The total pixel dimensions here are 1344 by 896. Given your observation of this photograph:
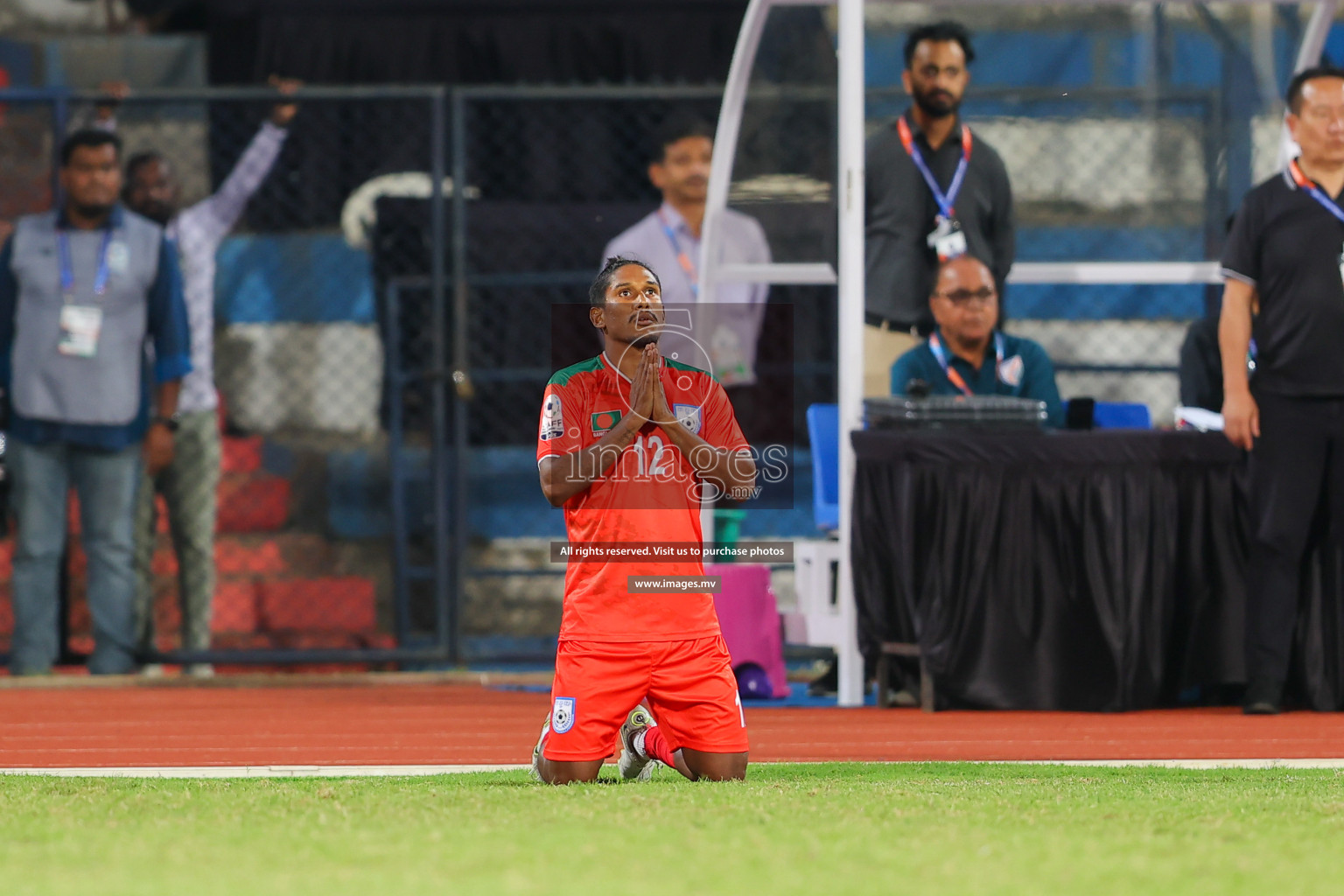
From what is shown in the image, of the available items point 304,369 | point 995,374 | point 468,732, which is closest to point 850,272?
point 995,374

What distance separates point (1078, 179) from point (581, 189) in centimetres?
279

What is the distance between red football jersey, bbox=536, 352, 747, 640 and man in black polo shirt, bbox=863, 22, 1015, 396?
11.3ft

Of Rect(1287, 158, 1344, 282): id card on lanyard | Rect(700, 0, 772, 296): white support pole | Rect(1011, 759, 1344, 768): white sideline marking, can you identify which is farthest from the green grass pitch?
Rect(700, 0, 772, 296): white support pole

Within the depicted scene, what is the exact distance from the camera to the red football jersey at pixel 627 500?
4730mm

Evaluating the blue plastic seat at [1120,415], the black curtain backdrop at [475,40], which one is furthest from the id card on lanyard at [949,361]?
the black curtain backdrop at [475,40]

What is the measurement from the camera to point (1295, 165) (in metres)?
7.09

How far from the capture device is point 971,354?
7.72 m

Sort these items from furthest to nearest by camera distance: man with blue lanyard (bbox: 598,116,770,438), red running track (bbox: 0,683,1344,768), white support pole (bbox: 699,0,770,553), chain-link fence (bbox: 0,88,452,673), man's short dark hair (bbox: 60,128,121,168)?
chain-link fence (bbox: 0,88,452,673) → man's short dark hair (bbox: 60,128,121,168) → man with blue lanyard (bbox: 598,116,770,438) → white support pole (bbox: 699,0,770,553) → red running track (bbox: 0,683,1344,768)

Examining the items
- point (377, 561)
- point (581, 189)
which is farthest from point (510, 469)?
point (581, 189)

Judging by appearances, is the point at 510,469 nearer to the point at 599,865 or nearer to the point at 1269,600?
Answer: the point at 1269,600

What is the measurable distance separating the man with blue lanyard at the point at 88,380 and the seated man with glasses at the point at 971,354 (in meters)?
3.39

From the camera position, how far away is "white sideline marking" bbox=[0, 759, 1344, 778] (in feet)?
17.0

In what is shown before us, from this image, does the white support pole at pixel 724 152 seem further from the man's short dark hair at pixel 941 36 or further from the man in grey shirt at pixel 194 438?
the man in grey shirt at pixel 194 438

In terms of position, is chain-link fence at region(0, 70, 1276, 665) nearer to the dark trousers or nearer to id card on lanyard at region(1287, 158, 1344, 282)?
id card on lanyard at region(1287, 158, 1344, 282)
